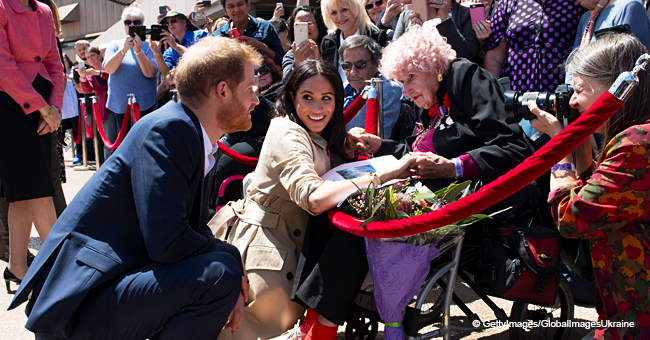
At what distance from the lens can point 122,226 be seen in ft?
6.46

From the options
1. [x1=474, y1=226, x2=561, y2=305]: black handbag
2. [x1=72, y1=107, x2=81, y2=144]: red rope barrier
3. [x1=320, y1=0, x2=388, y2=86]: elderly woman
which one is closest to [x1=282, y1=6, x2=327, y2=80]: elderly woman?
[x1=320, y1=0, x2=388, y2=86]: elderly woman

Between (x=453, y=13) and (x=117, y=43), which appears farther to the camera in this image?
(x=117, y=43)

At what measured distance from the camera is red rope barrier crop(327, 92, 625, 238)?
A: 163 cm

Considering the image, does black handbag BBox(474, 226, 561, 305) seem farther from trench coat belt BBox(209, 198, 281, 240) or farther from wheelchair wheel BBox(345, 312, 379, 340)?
trench coat belt BBox(209, 198, 281, 240)

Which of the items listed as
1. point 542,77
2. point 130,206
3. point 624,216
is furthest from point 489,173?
point 130,206

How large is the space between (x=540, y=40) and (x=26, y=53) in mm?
3518

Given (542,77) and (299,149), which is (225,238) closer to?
(299,149)

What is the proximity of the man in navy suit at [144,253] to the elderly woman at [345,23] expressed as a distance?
2.63 m

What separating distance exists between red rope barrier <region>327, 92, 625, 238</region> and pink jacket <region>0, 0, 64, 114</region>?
259 centimetres

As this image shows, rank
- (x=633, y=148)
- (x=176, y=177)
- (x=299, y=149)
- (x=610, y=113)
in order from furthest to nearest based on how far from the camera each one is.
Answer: (x=299, y=149)
(x=176, y=177)
(x=633, y=148)
(x=610, y=113)

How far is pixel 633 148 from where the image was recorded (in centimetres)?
180

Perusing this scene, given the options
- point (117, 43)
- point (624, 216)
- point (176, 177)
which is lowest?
point (117, 43)

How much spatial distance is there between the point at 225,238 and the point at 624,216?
189 cm

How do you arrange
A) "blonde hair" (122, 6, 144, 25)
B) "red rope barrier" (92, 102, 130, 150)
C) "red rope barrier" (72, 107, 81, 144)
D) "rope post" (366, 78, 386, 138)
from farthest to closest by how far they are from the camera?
"red rope barrier" (72, 107, 81, 144) → "blonde hair" (122, 6, 144, 25) → "red rope barrier" (92, 102, 130, 150) → "rope post" (366, 78, 386, 138)
